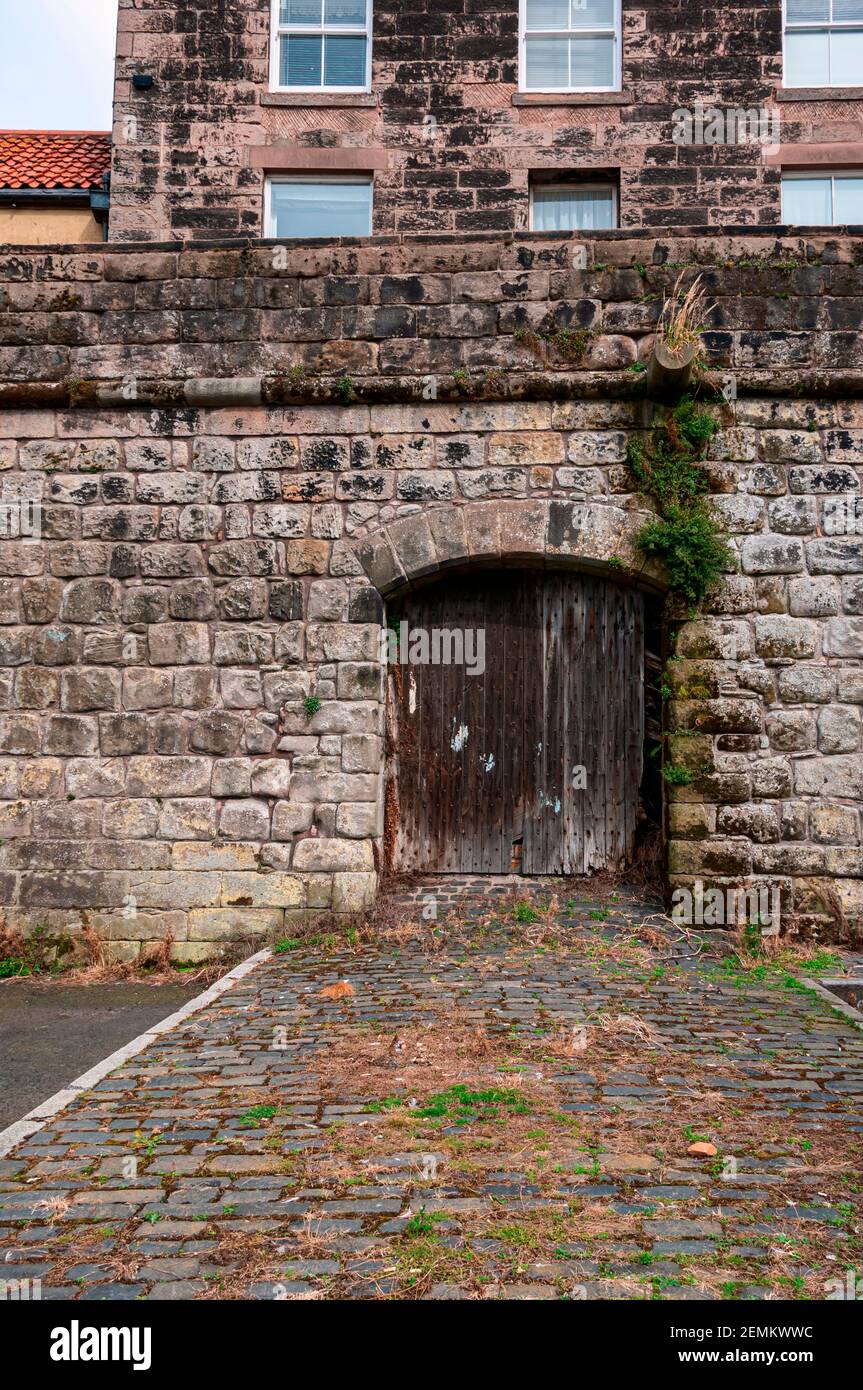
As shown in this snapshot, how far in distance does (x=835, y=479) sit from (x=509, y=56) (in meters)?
7.29

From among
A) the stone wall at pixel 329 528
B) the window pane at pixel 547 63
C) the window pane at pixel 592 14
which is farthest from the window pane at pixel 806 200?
the stone wall at pixel 329 528

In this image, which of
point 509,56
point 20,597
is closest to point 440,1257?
point 20,597

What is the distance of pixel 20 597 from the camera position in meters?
6.62

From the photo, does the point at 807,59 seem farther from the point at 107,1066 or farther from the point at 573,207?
the point at 107,1066

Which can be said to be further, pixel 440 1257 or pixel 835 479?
pixel 835 479

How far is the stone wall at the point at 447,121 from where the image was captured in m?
10.5

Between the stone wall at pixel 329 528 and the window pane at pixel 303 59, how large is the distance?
229 inches

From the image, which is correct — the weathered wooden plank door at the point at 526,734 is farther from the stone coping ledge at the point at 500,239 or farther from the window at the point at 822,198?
the window at the point at 822,198

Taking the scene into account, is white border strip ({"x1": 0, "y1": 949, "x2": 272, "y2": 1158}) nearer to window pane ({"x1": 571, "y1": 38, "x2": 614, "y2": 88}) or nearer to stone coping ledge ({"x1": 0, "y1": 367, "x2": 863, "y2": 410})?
stone coping ledge ({"x1": 0, "y1": 367, "x2": 863, "y2": 410})

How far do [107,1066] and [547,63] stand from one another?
11323mm

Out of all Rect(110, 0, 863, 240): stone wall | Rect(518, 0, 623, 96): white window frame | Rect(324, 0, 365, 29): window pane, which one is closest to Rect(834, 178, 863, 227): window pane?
Rect(110, 0, 863, 240): stone wall

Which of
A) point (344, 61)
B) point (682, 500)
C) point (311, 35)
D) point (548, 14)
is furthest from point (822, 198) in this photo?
point (682, 500)

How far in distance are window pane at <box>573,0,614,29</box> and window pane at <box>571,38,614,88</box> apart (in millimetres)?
149
